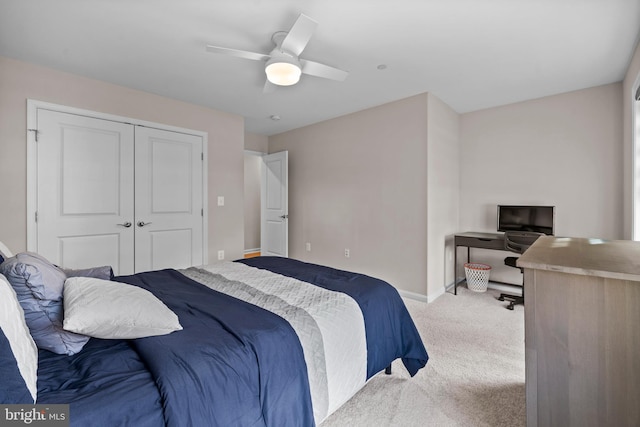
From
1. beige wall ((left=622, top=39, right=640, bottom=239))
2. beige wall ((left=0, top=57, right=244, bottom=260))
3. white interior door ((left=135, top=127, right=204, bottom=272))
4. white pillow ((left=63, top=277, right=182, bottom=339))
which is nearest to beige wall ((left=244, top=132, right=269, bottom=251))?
beige wall ((left=0, top=57, right=244, bottom=260))

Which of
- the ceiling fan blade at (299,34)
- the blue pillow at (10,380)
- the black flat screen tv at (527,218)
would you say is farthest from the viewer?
the black flat screen tv at (527,218)

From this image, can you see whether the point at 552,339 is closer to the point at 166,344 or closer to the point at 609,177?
the point at 166,344

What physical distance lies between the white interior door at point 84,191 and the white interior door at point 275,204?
2.27 m

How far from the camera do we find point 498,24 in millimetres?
2098

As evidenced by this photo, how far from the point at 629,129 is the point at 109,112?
5131 mm

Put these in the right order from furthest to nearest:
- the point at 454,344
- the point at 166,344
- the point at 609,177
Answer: the point at 609,177 < the point at 454,344 < the point at 166,344

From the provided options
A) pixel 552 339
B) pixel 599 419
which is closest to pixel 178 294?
pixel 552 339

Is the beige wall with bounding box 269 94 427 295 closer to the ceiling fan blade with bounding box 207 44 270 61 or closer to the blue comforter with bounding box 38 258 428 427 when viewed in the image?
the ceiling fan blade with bounding box 207 44 270 61

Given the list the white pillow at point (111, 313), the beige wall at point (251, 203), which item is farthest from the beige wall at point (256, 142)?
the white pillow at point (111, 313)

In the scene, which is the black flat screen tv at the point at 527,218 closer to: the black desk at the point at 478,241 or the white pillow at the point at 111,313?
the black desk at the point at 478,241

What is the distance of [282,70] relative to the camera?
83.7 inches

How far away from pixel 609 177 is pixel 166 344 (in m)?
4.31

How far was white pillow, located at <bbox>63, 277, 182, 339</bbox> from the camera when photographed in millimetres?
1047

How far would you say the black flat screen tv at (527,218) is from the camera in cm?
338
